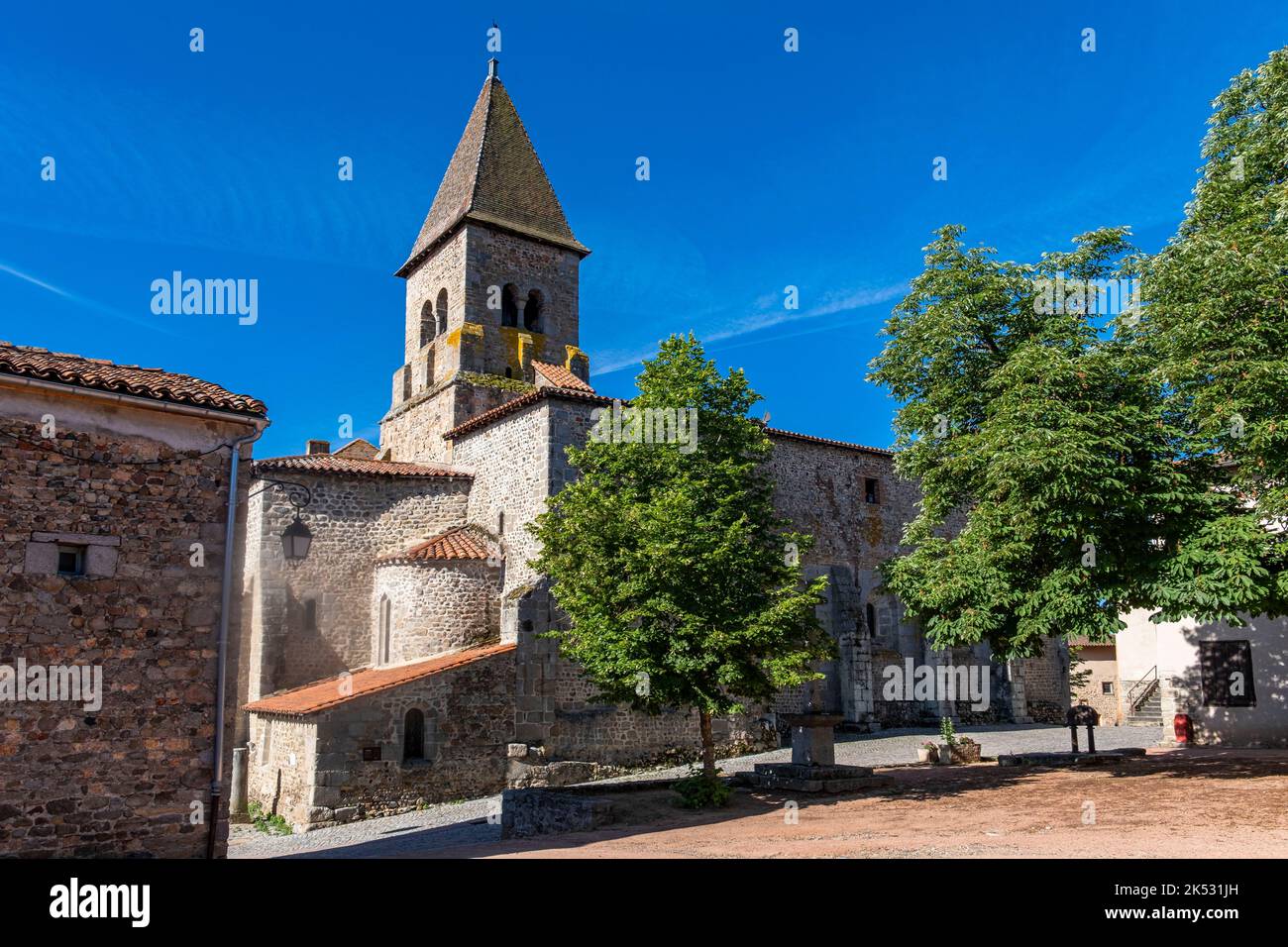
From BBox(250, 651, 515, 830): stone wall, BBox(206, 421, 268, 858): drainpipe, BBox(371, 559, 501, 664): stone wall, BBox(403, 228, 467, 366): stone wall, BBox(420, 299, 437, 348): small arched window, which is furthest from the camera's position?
BBox(420, 299, 437, 348): small arched window

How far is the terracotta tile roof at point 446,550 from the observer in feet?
76.1

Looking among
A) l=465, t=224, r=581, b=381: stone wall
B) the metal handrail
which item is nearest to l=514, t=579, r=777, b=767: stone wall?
l=465, t=224, r=581, b=381: stone wall

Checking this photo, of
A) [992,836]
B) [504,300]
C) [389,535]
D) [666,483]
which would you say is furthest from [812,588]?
[504,300]

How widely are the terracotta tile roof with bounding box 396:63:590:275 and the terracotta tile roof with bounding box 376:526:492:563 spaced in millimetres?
11875

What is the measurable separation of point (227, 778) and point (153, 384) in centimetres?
524

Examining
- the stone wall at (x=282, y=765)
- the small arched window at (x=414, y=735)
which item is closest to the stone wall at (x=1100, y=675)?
the small arched window at (x=414, y=735)

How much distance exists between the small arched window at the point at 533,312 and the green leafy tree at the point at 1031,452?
1431 cm

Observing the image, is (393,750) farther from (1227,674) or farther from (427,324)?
(1227,674)

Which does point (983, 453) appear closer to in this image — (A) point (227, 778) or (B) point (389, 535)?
(A) point (227, 778)

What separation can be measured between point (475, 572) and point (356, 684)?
4.25m

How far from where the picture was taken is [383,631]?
78.2 feet

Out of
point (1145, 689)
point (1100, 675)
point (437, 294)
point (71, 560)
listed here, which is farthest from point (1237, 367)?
point (1100, 675)

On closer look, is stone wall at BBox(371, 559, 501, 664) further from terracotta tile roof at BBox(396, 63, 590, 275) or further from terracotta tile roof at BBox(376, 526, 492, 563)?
terracotta tile roof at BBox(396, 63, 590, 275)

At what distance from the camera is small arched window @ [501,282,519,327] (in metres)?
31.3
